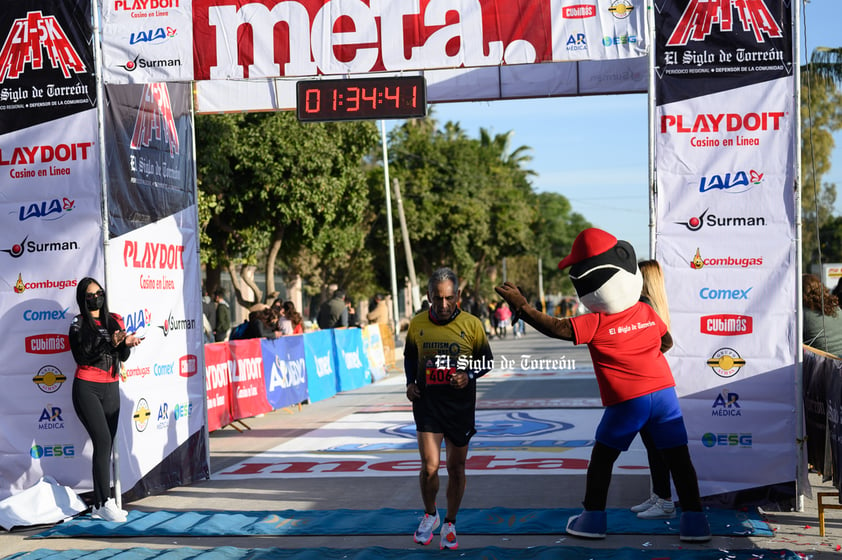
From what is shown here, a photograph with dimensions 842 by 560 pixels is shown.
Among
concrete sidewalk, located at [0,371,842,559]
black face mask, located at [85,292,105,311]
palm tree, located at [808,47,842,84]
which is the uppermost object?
palm tree, located at [808,47,842,84]

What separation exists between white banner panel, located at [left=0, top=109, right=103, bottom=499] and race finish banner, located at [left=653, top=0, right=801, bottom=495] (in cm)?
503

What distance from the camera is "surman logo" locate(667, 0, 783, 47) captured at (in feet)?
26.8

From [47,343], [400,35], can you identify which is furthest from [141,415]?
[400,35]

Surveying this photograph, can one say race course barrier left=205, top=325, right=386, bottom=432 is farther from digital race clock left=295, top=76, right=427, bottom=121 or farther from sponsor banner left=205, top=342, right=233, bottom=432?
digital race clock left=295, top=76, right=427, bottom=121

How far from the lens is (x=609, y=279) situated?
22.3 feet

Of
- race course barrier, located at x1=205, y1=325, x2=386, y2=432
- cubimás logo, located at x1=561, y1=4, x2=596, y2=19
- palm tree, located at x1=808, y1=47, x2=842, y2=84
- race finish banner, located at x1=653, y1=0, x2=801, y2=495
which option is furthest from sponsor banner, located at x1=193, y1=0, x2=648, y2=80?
palm tree, located at x1=808, y1=47, x2=842, y2=84

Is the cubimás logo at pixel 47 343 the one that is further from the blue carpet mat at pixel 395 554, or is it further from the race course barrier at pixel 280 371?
the race course barrier at pixel 280 371

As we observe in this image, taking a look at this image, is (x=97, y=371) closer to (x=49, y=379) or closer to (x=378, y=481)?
(x=49, y=379)

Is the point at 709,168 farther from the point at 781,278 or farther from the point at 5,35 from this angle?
the point at 5,35

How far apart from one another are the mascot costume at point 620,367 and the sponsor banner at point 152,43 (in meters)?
4.14

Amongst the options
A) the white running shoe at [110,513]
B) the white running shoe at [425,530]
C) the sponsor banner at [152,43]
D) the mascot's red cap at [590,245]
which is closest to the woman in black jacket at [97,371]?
the white running shoe at [110,513]

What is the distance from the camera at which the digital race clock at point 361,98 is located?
29.9 ft

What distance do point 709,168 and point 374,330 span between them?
651 inches

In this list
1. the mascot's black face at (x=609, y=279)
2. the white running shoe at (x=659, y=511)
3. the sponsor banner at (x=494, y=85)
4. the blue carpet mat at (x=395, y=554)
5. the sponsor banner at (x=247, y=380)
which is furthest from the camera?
the sponsor banner at (x=247, y=380)
